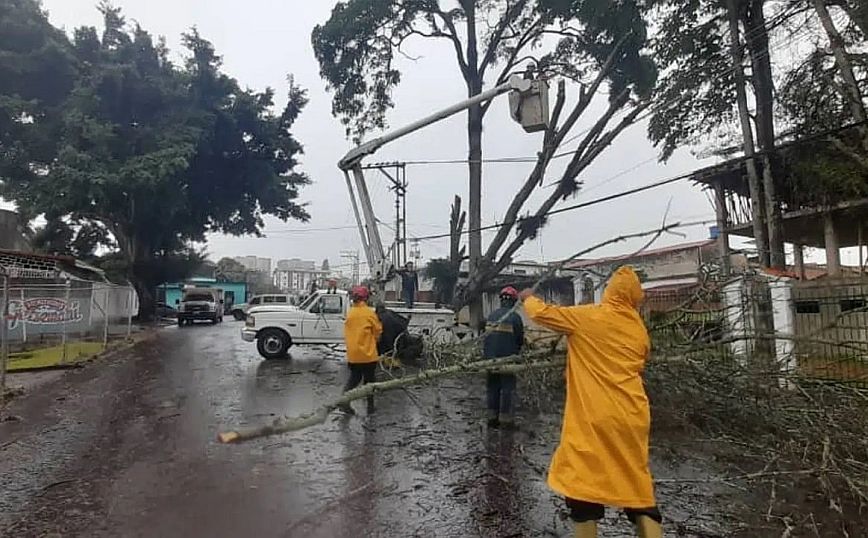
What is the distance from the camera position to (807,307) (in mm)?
8523

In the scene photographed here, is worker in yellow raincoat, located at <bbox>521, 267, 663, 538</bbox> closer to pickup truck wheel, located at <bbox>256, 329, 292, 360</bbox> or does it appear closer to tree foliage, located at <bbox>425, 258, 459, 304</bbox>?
pickup truck wheel, located at <bbox>256, 329, 292, 360</bbox>

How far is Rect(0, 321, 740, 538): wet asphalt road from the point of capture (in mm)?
4379

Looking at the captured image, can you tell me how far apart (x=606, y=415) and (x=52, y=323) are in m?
16.5

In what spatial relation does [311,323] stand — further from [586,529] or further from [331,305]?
[586,529]

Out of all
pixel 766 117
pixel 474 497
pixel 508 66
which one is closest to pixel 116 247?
pixel 508 66

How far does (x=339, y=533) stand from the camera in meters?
4.20

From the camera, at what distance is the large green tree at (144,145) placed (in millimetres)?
23703

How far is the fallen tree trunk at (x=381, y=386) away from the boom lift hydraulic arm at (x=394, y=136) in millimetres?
6844

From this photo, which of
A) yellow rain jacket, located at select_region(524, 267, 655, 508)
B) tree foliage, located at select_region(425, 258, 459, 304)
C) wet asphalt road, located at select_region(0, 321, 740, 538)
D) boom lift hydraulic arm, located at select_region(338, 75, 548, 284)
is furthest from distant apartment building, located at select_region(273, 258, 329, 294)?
yellow rain jacket, located at select_region(524, 267, 655, 508)

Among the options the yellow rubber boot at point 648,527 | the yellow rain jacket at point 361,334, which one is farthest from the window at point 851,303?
the yellow rubber boot at point 648,527

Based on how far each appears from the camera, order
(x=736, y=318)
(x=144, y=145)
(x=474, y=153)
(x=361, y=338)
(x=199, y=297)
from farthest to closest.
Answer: (x=199, y=297) < (x=144, y=145) < (x=474, y=153) < (x=361, y=338) < (x=736, y=318)

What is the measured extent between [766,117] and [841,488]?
12.2 metres

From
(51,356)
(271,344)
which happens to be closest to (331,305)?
(271,344)

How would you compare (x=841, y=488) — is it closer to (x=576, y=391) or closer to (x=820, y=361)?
(x=820, y=361)
